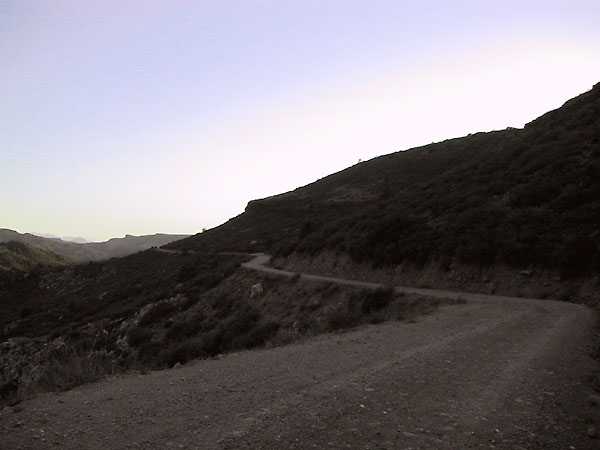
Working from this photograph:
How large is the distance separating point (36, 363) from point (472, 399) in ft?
91.1

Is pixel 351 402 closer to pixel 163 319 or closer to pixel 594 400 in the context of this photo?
pixel 594 400

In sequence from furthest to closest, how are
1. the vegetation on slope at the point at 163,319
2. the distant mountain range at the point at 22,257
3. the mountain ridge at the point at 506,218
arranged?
1. the distant mountain range at the point at 22,257
2. the mountain ridge at the point at 506,218
3. the vegetation on slope at the point at 163,319

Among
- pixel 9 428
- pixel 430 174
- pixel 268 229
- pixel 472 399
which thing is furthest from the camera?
pixel 268 229

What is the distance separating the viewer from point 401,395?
5.52 m

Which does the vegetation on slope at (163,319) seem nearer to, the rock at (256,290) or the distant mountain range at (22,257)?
the rock at (256,290)

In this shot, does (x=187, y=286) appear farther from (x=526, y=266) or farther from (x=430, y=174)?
Answer: (x=430, y=174)

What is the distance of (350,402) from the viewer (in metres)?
5.26

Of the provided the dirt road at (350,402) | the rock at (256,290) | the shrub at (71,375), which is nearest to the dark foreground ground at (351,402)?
the dirt road at (350,402)

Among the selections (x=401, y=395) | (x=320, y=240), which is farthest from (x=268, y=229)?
(x=401, y=395)

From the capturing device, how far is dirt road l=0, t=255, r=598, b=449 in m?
4.31

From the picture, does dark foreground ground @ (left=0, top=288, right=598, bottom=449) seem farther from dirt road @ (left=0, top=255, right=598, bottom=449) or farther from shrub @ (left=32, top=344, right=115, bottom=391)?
shrub @ (left=32, top=344, right=115, bottom=391)

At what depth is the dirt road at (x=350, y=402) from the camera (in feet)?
14.1

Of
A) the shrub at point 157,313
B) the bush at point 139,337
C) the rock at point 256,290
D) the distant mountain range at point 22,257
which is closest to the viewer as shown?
the bush at point 139,337

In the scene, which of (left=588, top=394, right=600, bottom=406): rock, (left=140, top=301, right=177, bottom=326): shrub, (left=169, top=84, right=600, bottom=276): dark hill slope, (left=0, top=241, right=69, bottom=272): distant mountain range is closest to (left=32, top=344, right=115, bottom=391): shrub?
(left=588, top=394, right=600, bottom=406): rock
